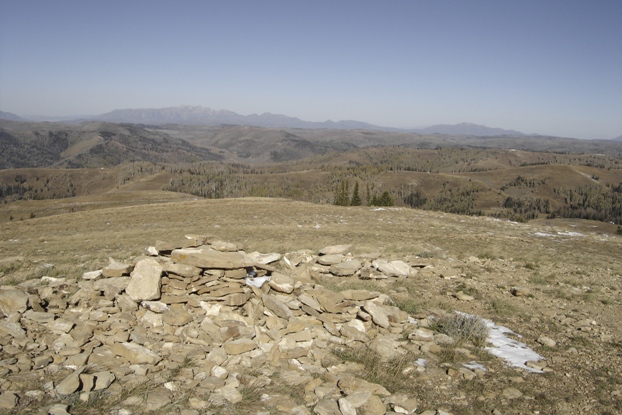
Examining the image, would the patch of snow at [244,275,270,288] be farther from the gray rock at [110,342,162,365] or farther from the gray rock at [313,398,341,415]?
the gray rock at [313,398,341,415]

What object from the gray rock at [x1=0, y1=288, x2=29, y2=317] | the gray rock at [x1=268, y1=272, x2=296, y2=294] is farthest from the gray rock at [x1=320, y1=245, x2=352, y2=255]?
the gray rock at [x1=0, y1=288, x2=29, y2=317]

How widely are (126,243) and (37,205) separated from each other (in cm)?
8307

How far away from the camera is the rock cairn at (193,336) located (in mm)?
5766

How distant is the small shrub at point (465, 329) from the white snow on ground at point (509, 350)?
252 millimetres

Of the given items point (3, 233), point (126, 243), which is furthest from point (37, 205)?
point (126, 243)

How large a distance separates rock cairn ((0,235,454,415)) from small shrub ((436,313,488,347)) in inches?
23.5

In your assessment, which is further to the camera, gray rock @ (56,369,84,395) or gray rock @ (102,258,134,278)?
gray rock @ (102,258,134,278)

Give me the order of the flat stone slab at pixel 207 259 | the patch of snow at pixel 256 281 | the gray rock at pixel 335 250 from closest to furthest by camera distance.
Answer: the flat stone slab at pixel 207 259
the patch of snow at pixel 256 281
the gray rock at pixel 335 250

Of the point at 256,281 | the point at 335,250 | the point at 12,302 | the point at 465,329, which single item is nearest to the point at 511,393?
the point at 465,329

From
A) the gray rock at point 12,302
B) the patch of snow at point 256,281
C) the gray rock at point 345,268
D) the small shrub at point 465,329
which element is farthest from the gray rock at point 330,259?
the gray rock at point 12,302

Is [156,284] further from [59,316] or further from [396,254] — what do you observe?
[396,254]

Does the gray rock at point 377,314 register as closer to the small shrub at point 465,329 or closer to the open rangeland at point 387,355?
the open rangeland at point 387,355

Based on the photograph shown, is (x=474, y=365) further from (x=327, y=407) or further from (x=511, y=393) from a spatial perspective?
(x=327, y=407)

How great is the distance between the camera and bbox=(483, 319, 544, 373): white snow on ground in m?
7.61
